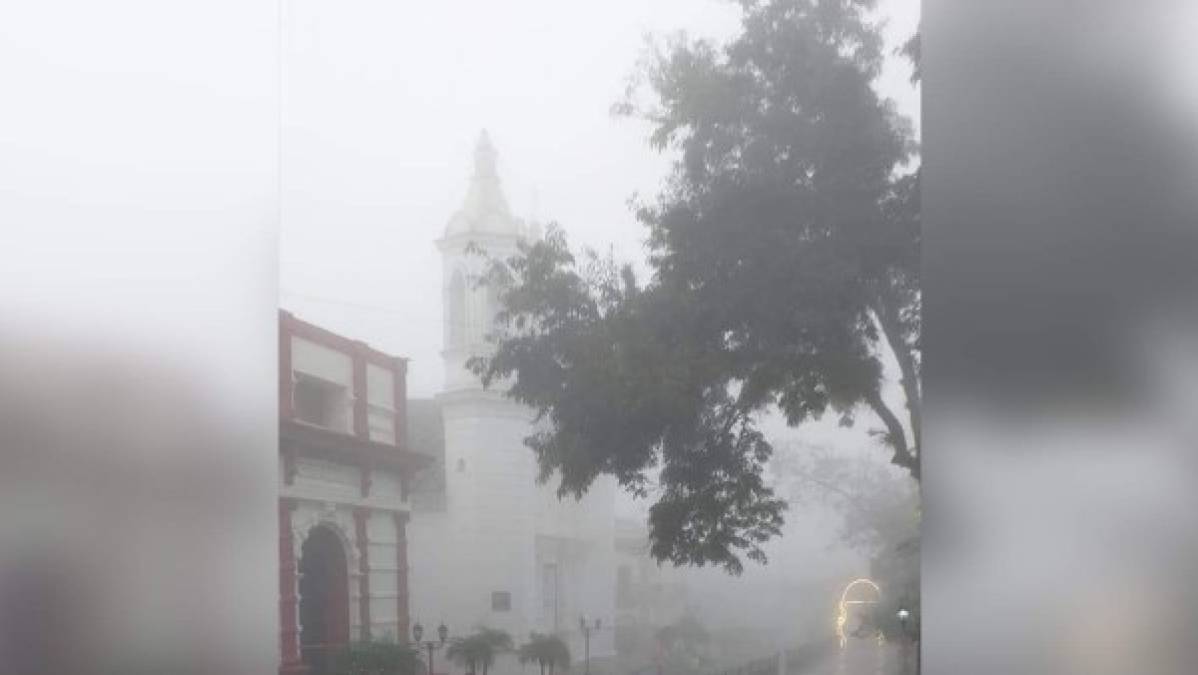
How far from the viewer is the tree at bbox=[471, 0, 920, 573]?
243 centimetres

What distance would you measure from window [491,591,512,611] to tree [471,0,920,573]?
28cm

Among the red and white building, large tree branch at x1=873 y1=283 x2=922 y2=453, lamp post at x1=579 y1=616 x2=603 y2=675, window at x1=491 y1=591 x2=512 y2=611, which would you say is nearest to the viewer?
large tree branch at x1=873 y1=283 x2=922 y2=453

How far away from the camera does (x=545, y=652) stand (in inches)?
108

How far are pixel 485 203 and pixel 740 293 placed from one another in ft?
2.12

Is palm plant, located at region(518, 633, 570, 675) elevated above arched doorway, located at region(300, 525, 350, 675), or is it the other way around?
arched doorway, located at region(300, 525, 350, 675)

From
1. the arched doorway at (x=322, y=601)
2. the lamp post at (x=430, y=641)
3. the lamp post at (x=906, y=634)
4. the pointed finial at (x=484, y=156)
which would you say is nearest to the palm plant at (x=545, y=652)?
the lamp post at (x=430, y=641)

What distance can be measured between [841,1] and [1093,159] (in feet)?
→ 1.80

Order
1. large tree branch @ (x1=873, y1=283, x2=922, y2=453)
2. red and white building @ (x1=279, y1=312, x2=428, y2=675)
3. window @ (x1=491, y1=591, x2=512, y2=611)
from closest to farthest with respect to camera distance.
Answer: large tree branch @ (x1=873, y1=283, x2=922, y2=453) → window @ (x1=491, y1=591, x2=512, y2=611) → red and white building @ (x1=279, y1=312, x2=428, y2=675)

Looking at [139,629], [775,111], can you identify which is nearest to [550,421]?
[775,111]

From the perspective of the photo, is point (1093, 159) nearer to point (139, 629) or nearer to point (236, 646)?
point (236, 646)

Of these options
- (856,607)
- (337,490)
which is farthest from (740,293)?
(337,490)

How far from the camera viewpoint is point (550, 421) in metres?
2.76

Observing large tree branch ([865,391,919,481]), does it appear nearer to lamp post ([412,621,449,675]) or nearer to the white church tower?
the white church tower

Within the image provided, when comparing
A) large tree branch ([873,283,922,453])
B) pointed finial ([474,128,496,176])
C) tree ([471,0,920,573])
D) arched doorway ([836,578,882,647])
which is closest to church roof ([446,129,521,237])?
pointed finial ([474,128,496,176])
